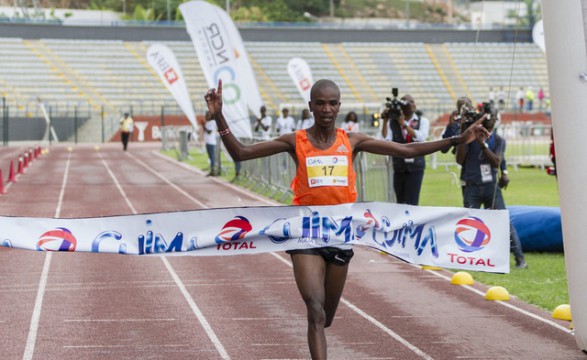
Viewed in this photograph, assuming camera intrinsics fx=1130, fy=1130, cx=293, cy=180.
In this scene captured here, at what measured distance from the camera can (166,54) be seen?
35.8 meters

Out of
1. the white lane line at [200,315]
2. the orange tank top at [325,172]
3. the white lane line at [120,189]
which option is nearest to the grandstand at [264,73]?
the white lane line at [120,189]

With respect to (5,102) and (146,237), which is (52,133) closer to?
(5,102)

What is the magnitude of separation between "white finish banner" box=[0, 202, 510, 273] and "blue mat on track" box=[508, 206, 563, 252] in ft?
21.5

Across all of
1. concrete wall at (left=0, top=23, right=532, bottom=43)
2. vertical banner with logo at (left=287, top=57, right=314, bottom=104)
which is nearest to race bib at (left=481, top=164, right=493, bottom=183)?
vertical banner with logo at (left=287, top=57, right=314, bottom=104)

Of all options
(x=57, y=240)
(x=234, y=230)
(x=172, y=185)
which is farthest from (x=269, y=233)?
(x=172, y=185)

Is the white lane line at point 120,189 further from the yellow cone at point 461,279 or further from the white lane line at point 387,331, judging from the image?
the white lane line at point 387,331

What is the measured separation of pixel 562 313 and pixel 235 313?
2.90 metres

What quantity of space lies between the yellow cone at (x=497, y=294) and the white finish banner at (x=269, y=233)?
10.2 ft

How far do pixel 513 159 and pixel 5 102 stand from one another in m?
32.8

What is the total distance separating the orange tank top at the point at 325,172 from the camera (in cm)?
703

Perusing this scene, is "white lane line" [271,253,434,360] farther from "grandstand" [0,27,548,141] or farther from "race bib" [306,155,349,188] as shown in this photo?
"grandstand" [0,27,548,141]

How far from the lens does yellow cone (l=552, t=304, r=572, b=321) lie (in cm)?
988

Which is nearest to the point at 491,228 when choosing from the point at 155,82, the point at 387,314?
the point at 387,314

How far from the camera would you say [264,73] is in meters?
67.3
